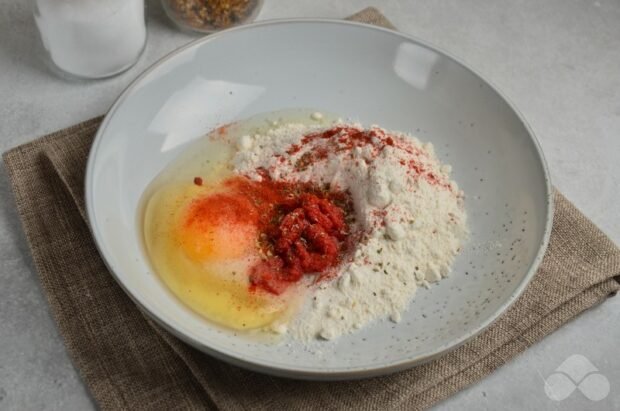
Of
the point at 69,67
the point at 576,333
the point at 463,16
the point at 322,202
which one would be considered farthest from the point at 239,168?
the point at 463,16

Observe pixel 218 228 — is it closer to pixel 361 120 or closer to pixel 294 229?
pixel 294 229

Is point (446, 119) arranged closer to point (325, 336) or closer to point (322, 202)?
point (322, 202)

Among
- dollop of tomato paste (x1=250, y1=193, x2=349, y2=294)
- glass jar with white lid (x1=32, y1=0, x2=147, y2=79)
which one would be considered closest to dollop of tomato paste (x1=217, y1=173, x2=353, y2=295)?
dollop of tomato paste (x1=250, y1=193, x2=349, y2=294)

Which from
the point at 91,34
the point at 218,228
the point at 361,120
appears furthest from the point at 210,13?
the point at 218,228

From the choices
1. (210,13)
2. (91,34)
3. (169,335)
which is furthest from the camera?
(210,13)

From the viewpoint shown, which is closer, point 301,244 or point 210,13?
point 301,244

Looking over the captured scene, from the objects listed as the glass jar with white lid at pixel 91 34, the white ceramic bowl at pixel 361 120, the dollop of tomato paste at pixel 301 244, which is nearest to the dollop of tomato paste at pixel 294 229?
the dollop of tomato paste at pixel 301 244

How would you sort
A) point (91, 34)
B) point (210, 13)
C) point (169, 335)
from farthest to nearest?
point (210, 13), point (91, 34), point (169, 335)

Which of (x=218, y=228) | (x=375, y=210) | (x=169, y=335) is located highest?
(x=375, y=210)
